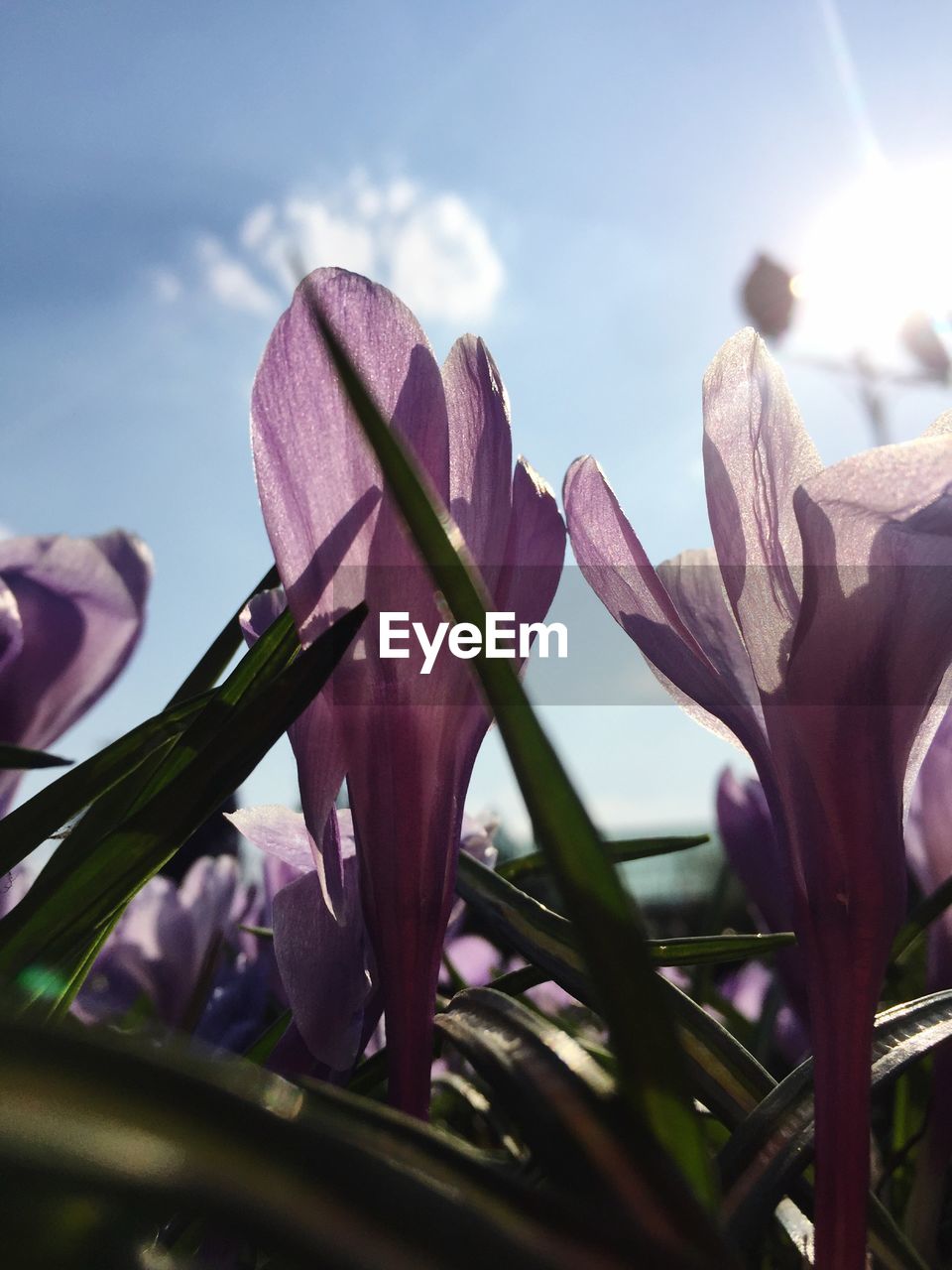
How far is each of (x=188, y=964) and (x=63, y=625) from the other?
0.43 meters

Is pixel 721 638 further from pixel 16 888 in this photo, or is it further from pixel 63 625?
pixel 16 888

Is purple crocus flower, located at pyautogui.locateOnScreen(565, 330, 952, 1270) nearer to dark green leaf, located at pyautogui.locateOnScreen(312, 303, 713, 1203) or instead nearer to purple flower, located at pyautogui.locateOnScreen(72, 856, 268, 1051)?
dark green leaf, located at pyautogui.locateOnScreen(312, 303, 713, 1203)

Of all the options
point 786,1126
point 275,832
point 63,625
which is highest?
point 63,625

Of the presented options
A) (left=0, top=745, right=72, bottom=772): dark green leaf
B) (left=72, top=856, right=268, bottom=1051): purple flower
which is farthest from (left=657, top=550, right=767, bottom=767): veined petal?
(left=72, top=856, right=268, bottom=1051): purple flower

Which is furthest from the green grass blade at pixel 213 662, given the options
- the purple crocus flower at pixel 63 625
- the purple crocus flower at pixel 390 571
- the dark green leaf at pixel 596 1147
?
the dark green leaf at pixel 596 1147

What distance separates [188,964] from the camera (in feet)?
2.67

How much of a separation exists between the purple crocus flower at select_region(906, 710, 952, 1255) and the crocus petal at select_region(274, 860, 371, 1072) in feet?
0.82

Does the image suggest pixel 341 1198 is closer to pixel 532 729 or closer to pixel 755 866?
pixel 532 729

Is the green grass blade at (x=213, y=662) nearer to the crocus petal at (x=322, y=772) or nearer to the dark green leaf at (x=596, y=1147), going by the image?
the crocus petal at (x=322, y=772)

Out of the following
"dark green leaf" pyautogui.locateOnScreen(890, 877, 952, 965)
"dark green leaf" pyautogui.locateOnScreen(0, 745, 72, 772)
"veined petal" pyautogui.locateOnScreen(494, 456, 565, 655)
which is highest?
"veined petal" pyautogui.locateOnScreen(494, 456, 565, 655)

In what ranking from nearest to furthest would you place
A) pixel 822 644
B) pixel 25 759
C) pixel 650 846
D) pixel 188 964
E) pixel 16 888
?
pixel 822 644 < pixel 25 759 < pixel 650 846 < pixel 16 888 < pixel 188 964

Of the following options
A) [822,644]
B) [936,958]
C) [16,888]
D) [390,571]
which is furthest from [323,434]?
[16,888]

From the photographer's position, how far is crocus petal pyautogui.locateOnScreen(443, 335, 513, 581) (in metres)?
0.30

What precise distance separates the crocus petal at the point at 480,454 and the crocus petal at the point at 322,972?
132 mm
